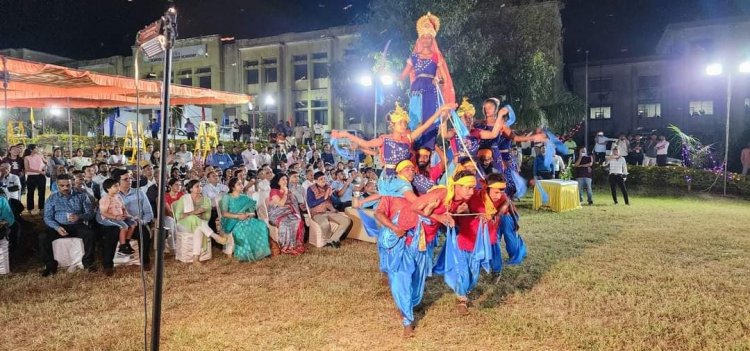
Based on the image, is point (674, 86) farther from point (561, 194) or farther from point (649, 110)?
point (561, 194)

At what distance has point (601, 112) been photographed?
116 feet

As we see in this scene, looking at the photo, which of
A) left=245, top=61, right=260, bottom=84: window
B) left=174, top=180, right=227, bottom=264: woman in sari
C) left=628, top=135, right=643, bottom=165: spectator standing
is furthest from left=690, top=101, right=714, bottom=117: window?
left=174, top=180, right=227, bottom=264: woman in sari

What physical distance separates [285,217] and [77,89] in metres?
5.21

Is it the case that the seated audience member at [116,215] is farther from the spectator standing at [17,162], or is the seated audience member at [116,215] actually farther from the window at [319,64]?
the window at [319,64]

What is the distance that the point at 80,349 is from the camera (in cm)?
407

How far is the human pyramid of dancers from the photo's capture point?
4.33 m

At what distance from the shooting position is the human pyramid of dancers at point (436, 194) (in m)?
4.33

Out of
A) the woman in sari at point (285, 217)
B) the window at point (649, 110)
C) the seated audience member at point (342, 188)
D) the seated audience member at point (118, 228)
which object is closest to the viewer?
the seated audience member at point (118, 228)

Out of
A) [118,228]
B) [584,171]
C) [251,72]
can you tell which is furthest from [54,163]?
[251,72]

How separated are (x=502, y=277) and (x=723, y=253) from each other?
3.57 m

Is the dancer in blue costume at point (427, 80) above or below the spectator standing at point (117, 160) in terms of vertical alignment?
above

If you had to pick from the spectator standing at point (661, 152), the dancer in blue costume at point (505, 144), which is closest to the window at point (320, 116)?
the spectator standing at point (661, 152)

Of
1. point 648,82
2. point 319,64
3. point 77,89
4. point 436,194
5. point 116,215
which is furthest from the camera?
point 648,82

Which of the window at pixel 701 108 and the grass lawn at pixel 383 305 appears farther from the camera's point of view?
the window at pixel 701 108
